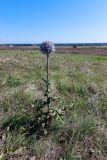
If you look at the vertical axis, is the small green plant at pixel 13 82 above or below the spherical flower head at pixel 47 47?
below

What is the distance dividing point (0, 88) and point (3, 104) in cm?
111

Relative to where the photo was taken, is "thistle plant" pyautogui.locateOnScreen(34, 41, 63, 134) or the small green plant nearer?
"thistle plant" pyautogui.locateOnScreen(34, 41, 63, 134)

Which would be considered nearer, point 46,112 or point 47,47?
point 47,47

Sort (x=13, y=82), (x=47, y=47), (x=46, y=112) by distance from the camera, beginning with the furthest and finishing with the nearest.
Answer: (x=13, y=82)
(x=46, y=112)
(x=47, y=47)

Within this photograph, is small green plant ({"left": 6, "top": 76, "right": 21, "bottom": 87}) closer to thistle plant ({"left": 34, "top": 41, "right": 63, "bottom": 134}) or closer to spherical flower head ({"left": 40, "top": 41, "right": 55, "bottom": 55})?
thistle plant ({"left": 34, "top": 41, "right": 63, "bottom": 134})

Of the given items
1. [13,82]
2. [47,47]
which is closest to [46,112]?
A: [47,47]

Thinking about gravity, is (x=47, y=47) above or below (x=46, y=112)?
above

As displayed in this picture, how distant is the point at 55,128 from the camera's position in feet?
12.1

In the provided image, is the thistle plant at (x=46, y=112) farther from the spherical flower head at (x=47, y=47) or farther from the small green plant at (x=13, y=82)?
the small green plant at (x=13, y=82)

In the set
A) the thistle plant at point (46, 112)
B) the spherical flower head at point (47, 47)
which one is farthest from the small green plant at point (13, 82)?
the spherical flower head at point (47, 47)

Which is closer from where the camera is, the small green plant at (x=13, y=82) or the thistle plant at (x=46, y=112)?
the thistle plant at (x=46, y=112)

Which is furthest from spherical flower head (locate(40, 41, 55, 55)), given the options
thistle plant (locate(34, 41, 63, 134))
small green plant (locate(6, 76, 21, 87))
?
small green plant (locate(6, 76, 21, 87))

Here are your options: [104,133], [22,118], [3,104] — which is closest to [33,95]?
[3,104]

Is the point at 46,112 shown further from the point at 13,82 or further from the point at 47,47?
the point at 13,82
